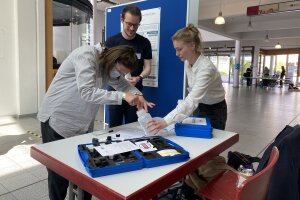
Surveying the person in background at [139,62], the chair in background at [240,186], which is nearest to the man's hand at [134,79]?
the person in background at [139,62]

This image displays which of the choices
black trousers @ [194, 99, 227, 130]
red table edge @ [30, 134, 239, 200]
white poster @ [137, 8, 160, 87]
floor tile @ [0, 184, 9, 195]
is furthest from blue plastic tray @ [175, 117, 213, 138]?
floor tile @ [0, 184, 9, 195]

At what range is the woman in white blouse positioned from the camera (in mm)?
1525

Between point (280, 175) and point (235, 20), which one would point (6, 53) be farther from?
point (235, 20)

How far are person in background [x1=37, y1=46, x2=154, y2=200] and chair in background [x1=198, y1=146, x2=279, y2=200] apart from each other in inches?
25.1

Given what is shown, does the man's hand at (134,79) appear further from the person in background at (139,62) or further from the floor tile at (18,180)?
the floor tile at (18,180)

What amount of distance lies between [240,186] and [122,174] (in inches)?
16.5

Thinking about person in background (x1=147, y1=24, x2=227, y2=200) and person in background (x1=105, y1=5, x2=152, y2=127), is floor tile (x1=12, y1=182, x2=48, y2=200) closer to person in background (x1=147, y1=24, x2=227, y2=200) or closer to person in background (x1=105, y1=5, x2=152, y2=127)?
person in background (x1=105, y1=5, x2=152, y2=127)

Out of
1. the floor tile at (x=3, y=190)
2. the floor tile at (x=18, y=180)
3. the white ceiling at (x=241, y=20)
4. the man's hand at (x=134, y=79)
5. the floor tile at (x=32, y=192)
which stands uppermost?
the white ceiling at (x=241, y=20)

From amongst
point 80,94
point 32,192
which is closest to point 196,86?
Result: point 80,94

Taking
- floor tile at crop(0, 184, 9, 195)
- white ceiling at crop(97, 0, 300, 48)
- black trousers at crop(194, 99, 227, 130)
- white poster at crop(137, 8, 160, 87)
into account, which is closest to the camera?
black trousers at crop(194, 99, 227, 130)

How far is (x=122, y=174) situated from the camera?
37.2 inches

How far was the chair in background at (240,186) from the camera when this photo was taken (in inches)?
35.0

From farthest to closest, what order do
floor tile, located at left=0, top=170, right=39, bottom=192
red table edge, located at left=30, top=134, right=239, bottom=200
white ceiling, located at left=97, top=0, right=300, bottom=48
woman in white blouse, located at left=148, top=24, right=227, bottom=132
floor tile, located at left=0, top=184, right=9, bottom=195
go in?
white ceiling, located at left=97, top=0, right=300, bottom=48
floor tile, located at left=0, top=170, right=39, bottom=192
floor tile, located at left=0, top=184, right=9, bottom=195
woman in white blouse, located at left=148, top=24, right=227, bottom=132
red table edge, located at left=30, top=134, right=239, bottom=200

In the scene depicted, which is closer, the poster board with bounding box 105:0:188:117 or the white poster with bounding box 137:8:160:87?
the poster board with bounding box 105:0:188:117
